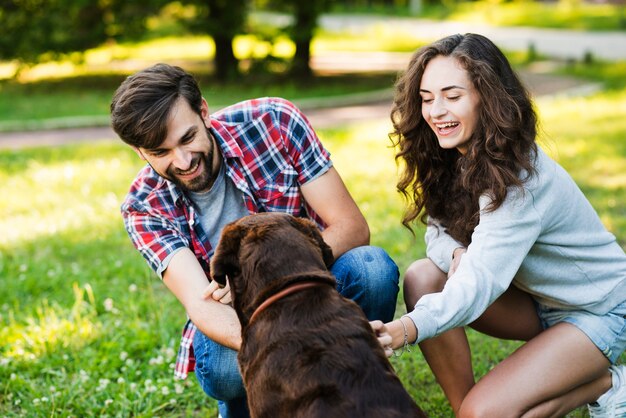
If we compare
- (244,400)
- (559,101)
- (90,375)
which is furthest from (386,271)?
(559,101)

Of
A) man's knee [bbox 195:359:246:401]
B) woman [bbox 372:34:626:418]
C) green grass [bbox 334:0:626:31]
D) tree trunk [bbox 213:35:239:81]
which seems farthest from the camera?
green grass [bbox 334:0:626:31]

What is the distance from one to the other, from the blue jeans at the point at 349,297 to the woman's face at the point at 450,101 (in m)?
0.61

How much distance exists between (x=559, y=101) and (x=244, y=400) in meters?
10.4

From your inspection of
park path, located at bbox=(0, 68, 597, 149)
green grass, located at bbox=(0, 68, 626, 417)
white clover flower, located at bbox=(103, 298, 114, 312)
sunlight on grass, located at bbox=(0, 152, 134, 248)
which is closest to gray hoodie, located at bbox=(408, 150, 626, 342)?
green grass, located at bbox=(0, 68, 626, 417)

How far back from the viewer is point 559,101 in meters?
12.7

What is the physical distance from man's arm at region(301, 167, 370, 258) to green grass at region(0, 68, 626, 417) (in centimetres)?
94

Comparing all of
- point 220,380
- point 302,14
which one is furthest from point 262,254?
point 302,14

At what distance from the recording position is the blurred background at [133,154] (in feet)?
14.1

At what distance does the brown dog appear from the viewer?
248 centimetres

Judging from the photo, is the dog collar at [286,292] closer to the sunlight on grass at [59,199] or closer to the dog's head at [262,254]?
the dog's head at [262,254]

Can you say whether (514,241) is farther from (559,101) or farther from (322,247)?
(559,101)

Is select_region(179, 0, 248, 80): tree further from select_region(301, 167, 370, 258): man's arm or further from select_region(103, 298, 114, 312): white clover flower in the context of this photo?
select_region(301, 167, 370, 258): man's arm

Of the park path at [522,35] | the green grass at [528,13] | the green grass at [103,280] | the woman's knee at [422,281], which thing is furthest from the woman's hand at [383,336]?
the green grass at [528,13]

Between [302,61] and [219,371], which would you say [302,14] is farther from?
[219,371]
